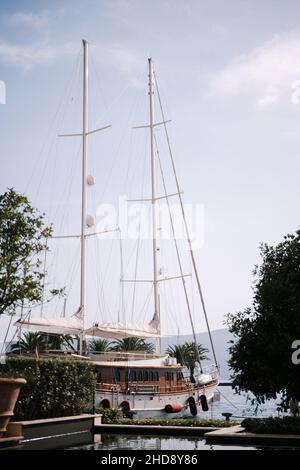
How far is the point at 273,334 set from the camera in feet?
65.4

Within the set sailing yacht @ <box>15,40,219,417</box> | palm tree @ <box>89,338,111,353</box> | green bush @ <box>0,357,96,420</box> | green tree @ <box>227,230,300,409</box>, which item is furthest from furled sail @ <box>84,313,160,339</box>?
palm tree @ <box>89,338,111,353</box>

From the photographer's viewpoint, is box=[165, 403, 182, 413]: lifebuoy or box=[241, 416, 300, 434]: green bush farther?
box=[165, 403, 182, 413]: lifebuoy

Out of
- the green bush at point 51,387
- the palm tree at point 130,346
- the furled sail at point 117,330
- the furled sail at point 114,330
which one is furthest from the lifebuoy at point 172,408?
the palm tree at point 130,346

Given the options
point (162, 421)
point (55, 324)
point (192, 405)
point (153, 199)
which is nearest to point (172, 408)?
point (192, 405)

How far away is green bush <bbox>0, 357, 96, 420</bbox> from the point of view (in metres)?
20.9

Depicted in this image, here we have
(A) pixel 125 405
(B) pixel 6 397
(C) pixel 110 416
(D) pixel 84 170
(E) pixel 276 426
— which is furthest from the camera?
(D) pixel 84 170

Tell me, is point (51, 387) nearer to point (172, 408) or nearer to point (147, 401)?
point (147, 401)

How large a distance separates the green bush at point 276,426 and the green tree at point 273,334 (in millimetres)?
825

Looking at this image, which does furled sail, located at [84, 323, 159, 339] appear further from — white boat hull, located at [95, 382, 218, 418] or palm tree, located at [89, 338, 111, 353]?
palm tree, located at [89, 338, 111, 353]

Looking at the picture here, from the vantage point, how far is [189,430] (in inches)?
840

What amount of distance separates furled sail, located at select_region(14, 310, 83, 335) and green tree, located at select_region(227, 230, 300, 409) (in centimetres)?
1642

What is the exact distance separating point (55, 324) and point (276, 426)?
20.8m

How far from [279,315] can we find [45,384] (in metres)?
8.84
